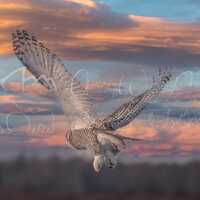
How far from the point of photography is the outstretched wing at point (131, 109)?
37.5 ft

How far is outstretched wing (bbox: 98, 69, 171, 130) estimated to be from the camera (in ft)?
37.5

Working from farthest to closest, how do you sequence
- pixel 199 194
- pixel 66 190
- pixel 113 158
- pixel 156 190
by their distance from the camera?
pixel 66 190 < pixel 156 190 < pixel 199 194 < pixel 113 158

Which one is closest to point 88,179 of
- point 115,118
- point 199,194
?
point 199,194

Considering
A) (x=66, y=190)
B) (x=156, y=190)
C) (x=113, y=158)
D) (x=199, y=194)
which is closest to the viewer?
(x=113, y=158)

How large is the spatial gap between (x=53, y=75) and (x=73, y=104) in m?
0.57

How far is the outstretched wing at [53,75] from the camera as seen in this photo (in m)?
11.4

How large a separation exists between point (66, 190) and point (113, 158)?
13.1m

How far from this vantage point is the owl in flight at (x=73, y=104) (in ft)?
37.0

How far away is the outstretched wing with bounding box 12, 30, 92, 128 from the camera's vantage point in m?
11.4

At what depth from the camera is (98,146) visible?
11266 millimetres

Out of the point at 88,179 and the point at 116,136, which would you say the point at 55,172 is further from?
the point at 116,136

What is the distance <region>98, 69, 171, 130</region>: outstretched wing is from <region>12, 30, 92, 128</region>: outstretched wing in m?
0.34

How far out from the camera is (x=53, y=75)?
11484 millimetres

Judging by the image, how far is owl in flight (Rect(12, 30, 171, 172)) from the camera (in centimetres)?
1127
